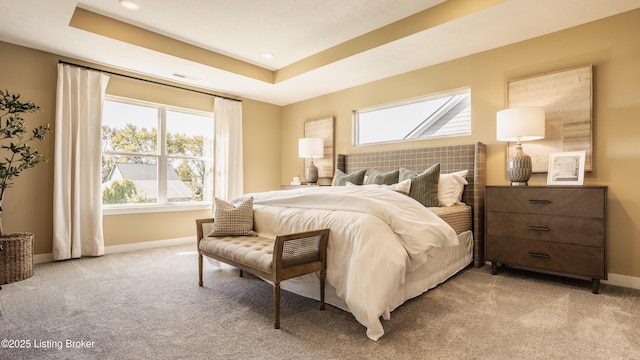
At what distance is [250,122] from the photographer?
5.63 metres

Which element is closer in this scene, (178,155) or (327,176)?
(178,155)

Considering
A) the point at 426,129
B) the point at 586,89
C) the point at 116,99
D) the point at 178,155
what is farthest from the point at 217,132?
the point at 586,89

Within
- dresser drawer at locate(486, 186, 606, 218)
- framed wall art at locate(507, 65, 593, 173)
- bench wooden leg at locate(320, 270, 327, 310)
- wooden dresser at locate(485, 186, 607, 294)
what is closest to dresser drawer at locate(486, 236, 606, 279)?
wooden dresser at locate(485, 186, 607, 294)

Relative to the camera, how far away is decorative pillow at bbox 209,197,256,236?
279 centimetres

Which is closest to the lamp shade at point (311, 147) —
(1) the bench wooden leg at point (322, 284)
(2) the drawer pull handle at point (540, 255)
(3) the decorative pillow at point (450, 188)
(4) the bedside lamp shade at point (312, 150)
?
(4) the bedside lamp shade at point (312, 150)

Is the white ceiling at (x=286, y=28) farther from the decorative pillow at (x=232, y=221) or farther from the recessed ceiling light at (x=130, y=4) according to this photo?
the decorative pillow at (x=232, y=221)

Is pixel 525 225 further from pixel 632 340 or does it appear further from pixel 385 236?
pixel 385 236

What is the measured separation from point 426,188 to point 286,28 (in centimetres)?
235

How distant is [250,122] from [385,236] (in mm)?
4225

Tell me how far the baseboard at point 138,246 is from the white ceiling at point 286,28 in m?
2.40

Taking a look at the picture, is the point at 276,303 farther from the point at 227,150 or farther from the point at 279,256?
the point at 227,150

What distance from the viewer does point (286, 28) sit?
346 centimetres

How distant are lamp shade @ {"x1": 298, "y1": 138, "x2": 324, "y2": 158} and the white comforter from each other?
7.72 ft

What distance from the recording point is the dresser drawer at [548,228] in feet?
8.25
